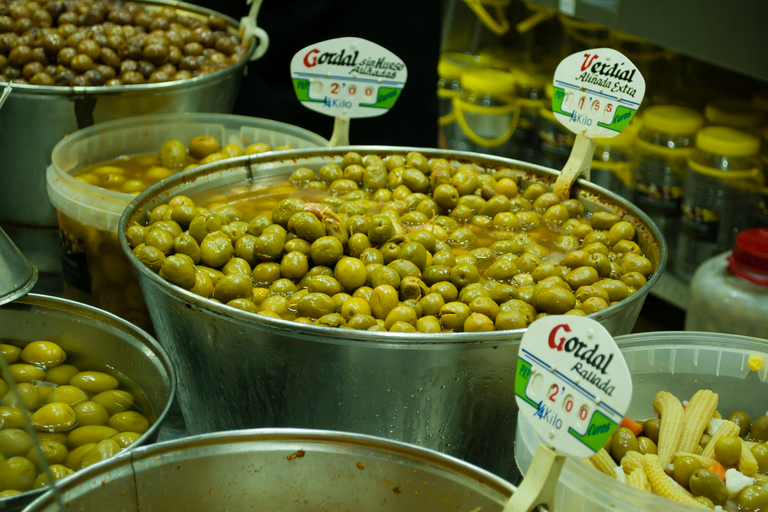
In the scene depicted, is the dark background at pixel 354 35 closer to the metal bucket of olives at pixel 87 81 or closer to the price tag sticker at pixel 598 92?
the metal bucket of olives at pixel 87 81

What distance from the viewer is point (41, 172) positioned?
6.82 ft

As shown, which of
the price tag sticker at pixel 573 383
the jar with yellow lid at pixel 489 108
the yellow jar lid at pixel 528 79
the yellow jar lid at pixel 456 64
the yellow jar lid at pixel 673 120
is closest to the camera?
the price tag sticker at pixel 573 383

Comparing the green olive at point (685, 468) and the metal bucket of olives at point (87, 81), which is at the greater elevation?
the metal bucket of olives at point (87, 81)

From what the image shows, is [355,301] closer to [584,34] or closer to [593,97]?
[593,97]

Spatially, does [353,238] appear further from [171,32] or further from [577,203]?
[171,32]

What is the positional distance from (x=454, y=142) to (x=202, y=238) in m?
2.94

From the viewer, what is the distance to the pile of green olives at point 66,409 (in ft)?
3.72

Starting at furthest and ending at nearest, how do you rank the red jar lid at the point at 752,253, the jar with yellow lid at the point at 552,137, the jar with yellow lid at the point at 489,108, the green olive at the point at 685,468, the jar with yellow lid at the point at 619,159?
the jar with yellow lid at the point at 489,108
the jar with yellow lid at the point at 552,137
the jar with yellow lid at the point at 619,159
the red jar lid at the point at 752,253
the green olive at the point at 685,468

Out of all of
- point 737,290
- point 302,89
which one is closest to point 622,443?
point 302,89

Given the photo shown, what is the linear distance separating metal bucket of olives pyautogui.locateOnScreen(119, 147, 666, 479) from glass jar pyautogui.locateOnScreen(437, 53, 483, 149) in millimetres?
2224

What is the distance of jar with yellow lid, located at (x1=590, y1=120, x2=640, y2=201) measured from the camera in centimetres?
309

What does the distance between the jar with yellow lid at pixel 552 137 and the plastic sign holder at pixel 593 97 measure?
168 centimetres

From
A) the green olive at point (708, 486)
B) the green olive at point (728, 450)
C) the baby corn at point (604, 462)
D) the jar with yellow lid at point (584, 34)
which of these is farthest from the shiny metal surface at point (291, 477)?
the jar with yellow lid at point (584, 34)

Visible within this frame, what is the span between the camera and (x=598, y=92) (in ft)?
5.48
